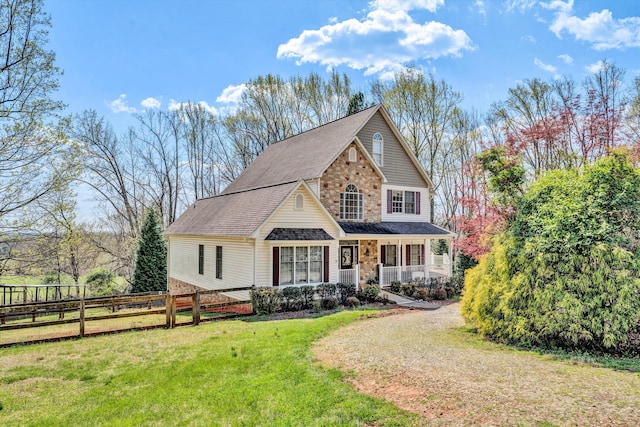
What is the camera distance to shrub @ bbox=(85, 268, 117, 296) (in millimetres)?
24509

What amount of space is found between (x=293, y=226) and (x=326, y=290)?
3.17m

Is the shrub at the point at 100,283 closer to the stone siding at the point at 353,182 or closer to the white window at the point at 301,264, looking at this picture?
Answer: the white window at the point at 301,264

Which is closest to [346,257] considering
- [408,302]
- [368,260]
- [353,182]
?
[368,260]

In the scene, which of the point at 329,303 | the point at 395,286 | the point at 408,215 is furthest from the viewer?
the point at 408,215

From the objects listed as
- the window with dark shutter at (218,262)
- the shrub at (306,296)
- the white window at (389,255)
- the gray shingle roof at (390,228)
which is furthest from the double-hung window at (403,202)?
Result: the window with dark shutter at (218,262)

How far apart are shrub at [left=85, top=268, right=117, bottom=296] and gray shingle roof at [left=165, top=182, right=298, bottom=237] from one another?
555cm

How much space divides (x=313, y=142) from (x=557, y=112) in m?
16.2

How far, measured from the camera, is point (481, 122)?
3522 cm

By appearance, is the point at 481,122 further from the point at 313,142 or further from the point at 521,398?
the point at 521,398

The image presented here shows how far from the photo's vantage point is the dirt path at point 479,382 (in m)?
5.04

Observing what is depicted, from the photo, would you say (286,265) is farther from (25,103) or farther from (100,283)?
(100,283)

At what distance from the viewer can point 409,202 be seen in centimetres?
2472

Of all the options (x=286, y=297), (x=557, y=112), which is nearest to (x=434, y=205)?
(x=557, y=112)

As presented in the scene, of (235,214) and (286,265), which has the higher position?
(235,214)
